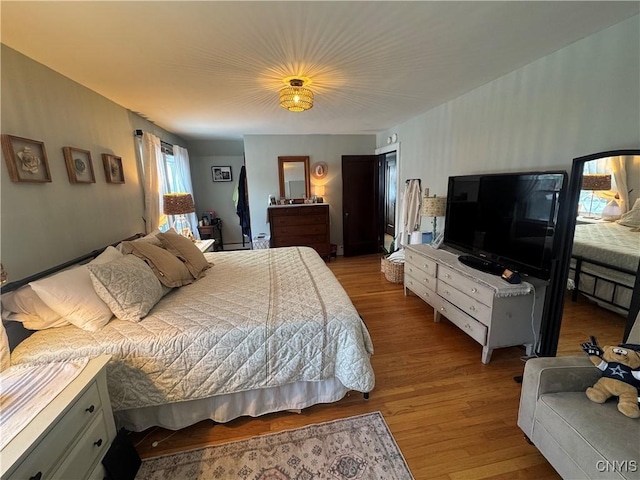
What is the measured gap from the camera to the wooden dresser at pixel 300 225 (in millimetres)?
4723

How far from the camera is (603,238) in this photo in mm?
1703

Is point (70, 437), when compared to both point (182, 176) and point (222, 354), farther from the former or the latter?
point (182, 176)

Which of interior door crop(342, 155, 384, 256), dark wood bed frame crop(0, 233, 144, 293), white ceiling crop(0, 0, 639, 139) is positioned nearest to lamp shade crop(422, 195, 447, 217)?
white ceiling crop(0, 0, 639, 139)

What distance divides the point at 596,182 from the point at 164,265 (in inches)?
117

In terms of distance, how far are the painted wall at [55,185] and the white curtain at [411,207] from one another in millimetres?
3533

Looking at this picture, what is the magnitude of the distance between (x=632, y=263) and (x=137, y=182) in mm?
4312

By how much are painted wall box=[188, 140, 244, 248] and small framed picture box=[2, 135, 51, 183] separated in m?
3.87

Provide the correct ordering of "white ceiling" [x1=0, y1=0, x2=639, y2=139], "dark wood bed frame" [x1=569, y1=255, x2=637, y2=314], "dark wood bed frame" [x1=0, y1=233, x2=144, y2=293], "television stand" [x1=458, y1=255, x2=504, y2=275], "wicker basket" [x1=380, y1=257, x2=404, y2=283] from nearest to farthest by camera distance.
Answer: "white ceiling" [x1=0, y1=0, x2=639, y2=139]
"dark wood bed frame" [x1=0, y1=233, x2=144, y2=293]
"dark wood bed frame" [x1=569, y1=255, x2=637, y2=314]
"television stand" [x1=458, y1=255, x2=504, y2=275]
"wicker basket" [x1=380, y1=257, x2=404, y2=283]

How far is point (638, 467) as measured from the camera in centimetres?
98

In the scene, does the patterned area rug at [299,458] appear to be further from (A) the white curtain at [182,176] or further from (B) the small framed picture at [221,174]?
(B) the small framed picture at [221,174]

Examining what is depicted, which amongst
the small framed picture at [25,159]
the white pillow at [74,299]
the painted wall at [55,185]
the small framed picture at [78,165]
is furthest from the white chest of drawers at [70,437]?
the small framed picture at [78,165]

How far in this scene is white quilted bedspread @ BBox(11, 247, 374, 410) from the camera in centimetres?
147

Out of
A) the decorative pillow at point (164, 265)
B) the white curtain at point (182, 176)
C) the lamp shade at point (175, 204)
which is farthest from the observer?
the white curtain at point (182, 176)

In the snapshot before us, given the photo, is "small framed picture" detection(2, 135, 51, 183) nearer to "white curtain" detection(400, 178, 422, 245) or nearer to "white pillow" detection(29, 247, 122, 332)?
"white pillow" detection(29, 247, 122, 332)
